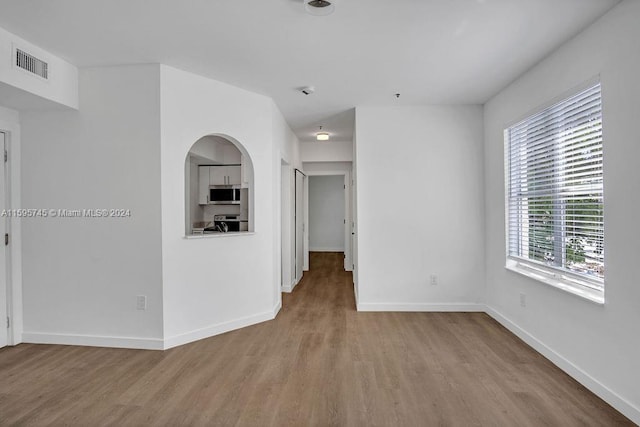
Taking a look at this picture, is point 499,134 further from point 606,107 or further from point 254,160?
point 254,160

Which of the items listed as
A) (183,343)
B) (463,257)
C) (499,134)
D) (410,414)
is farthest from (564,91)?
(183,343)

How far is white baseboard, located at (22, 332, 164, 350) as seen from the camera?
3.30 m

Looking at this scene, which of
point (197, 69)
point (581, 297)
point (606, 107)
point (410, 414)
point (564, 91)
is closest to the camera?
point (410, 414)

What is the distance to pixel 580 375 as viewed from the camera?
2.66 meters

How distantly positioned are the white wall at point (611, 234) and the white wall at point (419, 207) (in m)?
1.30

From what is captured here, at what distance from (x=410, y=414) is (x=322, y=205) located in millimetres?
8612

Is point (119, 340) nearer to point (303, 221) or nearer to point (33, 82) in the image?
point (33, 82)

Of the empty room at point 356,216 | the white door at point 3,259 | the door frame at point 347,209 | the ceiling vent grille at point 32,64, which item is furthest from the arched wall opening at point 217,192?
the ceiling vent grille at point 32,64

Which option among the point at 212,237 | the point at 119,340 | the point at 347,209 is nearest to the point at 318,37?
the point at 212,237

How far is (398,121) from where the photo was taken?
4578mm

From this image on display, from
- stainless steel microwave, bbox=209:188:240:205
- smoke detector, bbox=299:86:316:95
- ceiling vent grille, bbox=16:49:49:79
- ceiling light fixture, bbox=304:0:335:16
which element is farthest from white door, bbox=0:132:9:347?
stainless steel microwave, bbox=209:188:240:205

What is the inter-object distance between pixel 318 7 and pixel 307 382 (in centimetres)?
260

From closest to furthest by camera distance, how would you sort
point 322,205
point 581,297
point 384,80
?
1. point 581,297
2. point 384,80
3. point 322,205

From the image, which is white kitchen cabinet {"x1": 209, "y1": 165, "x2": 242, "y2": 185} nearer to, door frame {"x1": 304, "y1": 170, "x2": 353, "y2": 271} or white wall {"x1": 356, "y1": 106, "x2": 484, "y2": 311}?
door frame {"x1": 304, "y1": 170, "x2": 353, "y2": 271}
